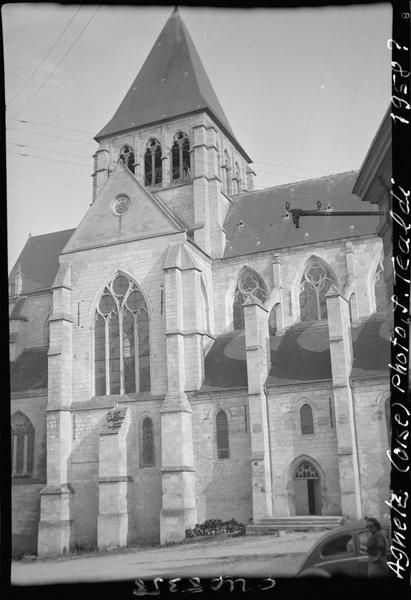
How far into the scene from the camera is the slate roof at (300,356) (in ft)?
85.5

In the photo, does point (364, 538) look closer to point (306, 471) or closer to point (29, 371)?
point (306, 471)

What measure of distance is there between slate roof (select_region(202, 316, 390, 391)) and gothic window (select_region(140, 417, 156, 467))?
291 centimetres

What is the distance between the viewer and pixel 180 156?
121 ft

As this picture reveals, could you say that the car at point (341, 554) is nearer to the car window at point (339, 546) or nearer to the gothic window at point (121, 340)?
the car window at point (339, 546)

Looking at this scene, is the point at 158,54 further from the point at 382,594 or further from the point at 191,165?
the point at 382,594

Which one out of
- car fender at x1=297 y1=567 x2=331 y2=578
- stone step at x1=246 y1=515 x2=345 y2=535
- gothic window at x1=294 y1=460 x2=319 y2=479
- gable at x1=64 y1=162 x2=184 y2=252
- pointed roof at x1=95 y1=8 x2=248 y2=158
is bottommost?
stone step at x1=246 y1=515 x2=345 y2=535

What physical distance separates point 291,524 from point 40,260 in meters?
22.9

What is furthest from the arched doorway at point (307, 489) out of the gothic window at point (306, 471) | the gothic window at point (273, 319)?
the gothic window at point (273, 319)

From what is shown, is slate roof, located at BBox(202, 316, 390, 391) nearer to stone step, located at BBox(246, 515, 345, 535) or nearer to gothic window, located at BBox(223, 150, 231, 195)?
stone step, located at BBox(246, 515, 345, 535)

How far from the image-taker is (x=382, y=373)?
25.2 m

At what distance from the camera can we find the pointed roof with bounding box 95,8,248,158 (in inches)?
1476

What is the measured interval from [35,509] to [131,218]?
13.6 meters

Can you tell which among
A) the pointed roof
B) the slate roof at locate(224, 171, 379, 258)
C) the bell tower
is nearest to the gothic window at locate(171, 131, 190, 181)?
the bell tower

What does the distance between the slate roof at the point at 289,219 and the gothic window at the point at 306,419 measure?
980cm
